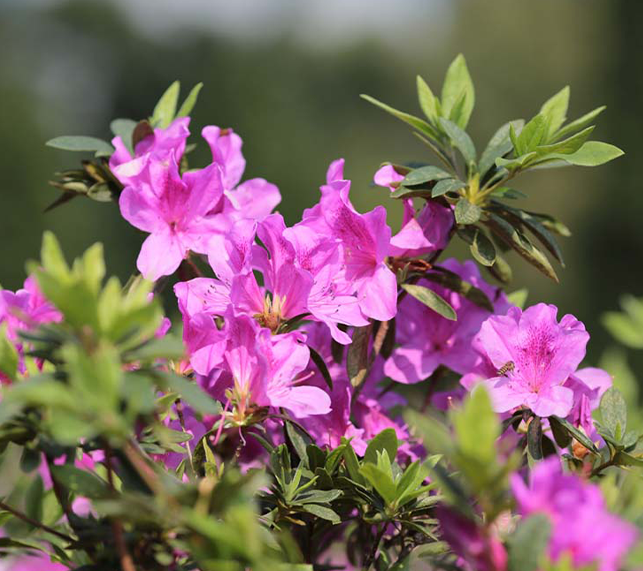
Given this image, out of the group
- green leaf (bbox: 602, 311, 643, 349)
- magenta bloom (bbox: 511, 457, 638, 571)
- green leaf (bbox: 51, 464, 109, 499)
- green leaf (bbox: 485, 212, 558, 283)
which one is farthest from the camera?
green leaf (bbox: 602, 311, 643, 349)

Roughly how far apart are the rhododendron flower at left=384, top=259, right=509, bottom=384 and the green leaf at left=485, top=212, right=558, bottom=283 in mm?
103

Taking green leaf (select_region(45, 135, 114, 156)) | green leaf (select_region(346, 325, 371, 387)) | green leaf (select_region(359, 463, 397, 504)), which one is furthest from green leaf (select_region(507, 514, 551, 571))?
green leaf (select_region(45, 135, 114, 156))

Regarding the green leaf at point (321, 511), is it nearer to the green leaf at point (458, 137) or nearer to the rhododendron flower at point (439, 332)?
the rhododendron flower at point (439, 332)

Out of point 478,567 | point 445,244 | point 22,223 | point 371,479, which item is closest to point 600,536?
point 478,567

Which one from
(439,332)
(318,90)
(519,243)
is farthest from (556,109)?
(318,90)

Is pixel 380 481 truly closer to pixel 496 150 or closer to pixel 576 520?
pixel 576 520

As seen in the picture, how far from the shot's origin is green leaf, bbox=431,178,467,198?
3.32 ft

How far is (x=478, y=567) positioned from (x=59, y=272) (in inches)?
16.2

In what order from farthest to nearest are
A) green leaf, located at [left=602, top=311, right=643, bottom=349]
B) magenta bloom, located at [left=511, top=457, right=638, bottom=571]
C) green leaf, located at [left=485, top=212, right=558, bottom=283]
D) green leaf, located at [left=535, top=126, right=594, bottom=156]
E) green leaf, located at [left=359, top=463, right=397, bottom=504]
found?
green leaf, located at [left=602, top=311, right=643, bottom=349] → green leaf, located at [left=485, top=212, right=558, bottom=283] → green leaf, located at [left=535, top=126, right=594, bottom=156] → green leaf, located at [left=359, top=463, right=397, bottom=504] → magenta bloom, located at [left=511, top=457, right=638, bottom=571]

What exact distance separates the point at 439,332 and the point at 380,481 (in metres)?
0.37

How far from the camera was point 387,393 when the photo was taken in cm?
128

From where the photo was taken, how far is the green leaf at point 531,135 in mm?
1031

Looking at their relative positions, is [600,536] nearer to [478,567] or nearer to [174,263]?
[478,567]

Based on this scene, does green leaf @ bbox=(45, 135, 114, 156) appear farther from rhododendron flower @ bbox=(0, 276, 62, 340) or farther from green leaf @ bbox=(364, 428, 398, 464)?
green leaf @ bbox=(364, 428, 398, 464)
